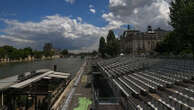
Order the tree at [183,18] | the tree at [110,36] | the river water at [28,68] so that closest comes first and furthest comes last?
the tree at [183,18] < the river water at [28,68] < the tree at [110,36]

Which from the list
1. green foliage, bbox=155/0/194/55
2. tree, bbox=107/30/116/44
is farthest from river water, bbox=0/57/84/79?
green foliage, bbox=155/0/194/55

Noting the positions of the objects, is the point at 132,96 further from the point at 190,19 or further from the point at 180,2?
the point at 180,2

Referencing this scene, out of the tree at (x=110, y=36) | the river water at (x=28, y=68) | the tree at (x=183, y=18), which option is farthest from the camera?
the tree at (x=110, y=36)

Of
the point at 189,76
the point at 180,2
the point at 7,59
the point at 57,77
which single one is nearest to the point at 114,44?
the point at 180,2

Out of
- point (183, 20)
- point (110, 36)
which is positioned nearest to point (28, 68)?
point (110, 36)

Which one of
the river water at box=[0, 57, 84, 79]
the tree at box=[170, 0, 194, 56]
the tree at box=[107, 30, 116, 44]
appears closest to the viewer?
the tree at box=[170, 0, 194, 56]

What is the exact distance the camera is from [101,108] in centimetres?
780

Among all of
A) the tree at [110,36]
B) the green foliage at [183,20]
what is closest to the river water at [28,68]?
the tree at [110,36]

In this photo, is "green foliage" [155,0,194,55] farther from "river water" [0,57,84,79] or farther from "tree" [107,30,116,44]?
"tree" [107,30,116,44]

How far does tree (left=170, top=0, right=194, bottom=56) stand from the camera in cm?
1627

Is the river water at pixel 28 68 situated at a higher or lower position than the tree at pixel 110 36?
lower

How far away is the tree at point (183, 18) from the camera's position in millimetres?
16275

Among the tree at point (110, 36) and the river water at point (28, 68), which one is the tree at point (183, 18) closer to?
the river water at point (28, 68)

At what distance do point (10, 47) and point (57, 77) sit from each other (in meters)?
104
